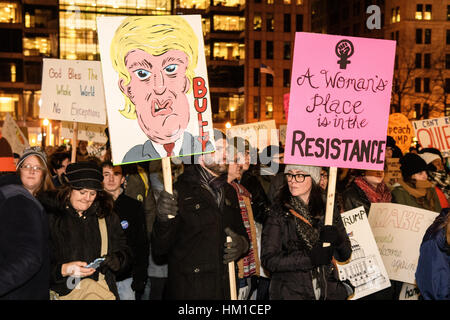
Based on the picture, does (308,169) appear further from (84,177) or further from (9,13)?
(9,13)

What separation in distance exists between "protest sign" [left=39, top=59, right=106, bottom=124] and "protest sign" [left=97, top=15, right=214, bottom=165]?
3.58 m

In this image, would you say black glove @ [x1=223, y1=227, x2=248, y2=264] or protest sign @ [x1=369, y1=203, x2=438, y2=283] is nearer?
black glove @ [x1=223, y1=227, x2=248, y2=264]

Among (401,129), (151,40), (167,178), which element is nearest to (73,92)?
(151,40)

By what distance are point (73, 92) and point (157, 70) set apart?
4.13 metres

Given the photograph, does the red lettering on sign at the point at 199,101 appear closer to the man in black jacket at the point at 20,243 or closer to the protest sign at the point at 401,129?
the man in black jacket at the point at 20,243

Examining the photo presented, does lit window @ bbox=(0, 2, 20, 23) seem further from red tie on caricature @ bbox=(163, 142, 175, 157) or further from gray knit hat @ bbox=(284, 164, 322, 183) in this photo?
gray knit hat @ bbox=(284, 164, 322, 183)

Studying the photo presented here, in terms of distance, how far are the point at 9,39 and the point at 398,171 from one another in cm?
6868

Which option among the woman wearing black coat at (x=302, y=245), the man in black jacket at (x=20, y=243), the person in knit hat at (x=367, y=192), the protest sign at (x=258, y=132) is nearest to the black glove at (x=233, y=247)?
the woman wearing black coat at (x=302, y=245)

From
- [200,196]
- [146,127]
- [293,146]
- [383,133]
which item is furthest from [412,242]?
[146,127]

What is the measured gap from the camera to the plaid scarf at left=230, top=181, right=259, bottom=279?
623 centimetres

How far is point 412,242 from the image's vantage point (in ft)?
21.0

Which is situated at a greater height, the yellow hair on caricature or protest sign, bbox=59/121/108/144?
the yellow hair on caricature

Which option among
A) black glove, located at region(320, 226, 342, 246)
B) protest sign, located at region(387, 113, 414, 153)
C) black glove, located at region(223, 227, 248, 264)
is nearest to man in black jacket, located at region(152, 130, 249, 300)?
black glove, located at region(223, 227, 248, 264)

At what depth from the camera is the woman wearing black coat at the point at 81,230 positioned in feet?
15.3
